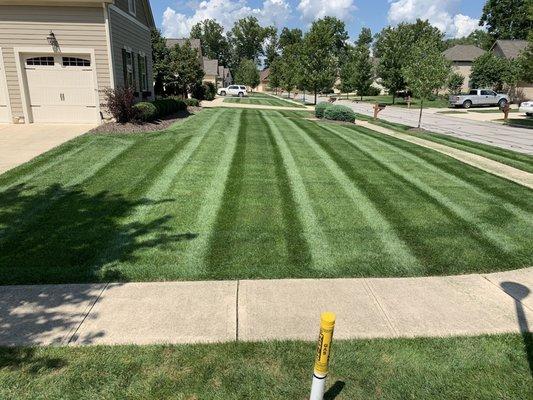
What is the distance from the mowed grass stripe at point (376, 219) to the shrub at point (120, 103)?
25.7 ft

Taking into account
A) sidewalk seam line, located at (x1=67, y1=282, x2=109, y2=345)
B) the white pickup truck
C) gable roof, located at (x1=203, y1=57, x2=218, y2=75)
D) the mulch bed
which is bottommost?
sidewalk seam line, located at (x1=67, y1=282, x2=109, y2=345)

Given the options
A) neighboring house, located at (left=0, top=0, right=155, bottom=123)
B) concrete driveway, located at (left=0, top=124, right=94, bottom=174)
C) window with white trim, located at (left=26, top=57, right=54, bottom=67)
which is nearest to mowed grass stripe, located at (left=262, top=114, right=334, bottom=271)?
concrete driveway, located at (left=0, top=124, right=94, bottom=174)

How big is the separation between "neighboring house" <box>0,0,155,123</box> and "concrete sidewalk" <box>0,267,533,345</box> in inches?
524

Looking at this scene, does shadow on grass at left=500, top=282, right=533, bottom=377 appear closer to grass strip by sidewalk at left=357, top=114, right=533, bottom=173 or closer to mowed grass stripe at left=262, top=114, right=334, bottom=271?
mowed grass stripe at left=262, top=114, right=334, bottom=271

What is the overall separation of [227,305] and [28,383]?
2.00 metres

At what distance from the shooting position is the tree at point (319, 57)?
3297 cm

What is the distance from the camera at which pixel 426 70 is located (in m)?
19.4

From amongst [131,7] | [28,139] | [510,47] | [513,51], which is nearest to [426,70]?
[131,7]

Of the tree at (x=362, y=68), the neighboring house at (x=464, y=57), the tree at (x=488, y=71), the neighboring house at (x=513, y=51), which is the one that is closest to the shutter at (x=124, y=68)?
the tree at (x=362, y=68)

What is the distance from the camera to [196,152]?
1196cm

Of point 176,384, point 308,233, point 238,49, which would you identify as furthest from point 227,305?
point 238,49

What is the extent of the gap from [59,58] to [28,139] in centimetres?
437

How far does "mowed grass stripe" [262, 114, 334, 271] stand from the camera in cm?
570

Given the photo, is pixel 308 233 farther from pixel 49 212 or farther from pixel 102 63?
pixel 102 63
